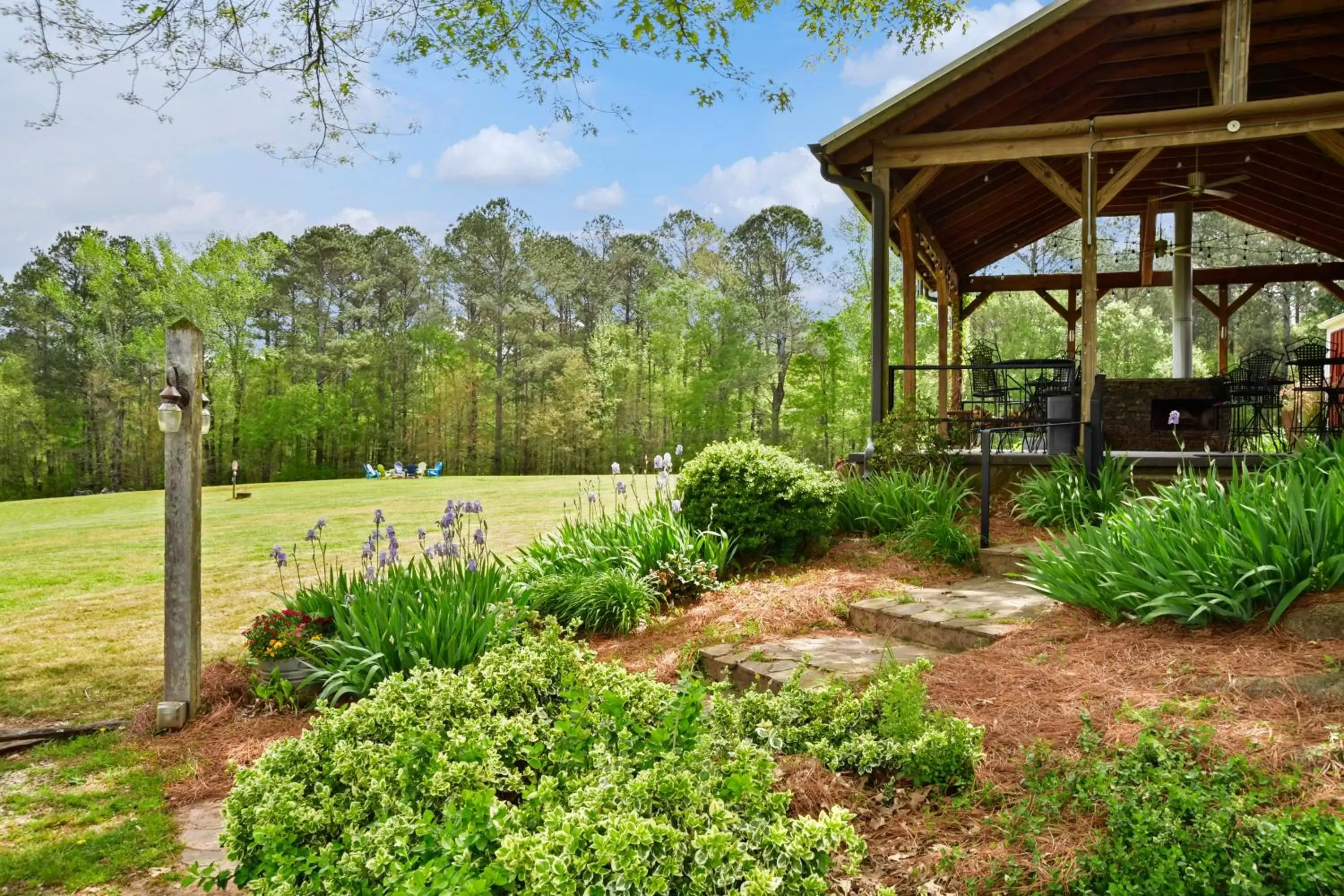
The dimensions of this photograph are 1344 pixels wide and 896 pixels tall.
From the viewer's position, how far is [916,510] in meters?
6.79

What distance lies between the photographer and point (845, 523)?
718cm

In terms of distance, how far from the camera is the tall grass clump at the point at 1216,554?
3465 millimetres

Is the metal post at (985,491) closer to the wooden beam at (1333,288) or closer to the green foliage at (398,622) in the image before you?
the green foliage at (398,622)

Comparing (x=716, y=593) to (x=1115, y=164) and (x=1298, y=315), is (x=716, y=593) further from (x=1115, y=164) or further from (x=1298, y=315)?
(x=1298, y=315)

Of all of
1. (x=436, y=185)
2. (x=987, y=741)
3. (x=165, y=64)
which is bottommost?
(x=987, y=741)

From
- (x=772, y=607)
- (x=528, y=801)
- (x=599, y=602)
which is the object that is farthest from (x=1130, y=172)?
(x=528, y=801)

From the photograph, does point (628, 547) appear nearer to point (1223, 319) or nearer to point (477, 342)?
point (1223, 319)

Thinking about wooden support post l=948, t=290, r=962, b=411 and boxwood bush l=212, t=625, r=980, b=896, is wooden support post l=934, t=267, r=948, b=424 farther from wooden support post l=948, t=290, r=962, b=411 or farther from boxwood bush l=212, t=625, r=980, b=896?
boxwood bush l=212, t=625, r=980, b=896

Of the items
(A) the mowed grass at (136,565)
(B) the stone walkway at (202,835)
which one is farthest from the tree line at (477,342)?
(B) the stone walkway at (202,835)

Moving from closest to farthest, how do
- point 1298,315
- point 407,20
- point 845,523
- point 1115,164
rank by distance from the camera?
1. point 407,20
2. point 845,523
3. point 1115,164
4. point 1298,315

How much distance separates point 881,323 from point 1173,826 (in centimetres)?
653

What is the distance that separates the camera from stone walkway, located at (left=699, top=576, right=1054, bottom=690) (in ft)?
13.3

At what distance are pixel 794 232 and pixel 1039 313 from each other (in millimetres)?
8230

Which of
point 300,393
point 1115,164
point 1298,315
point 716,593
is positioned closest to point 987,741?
point 716,593
